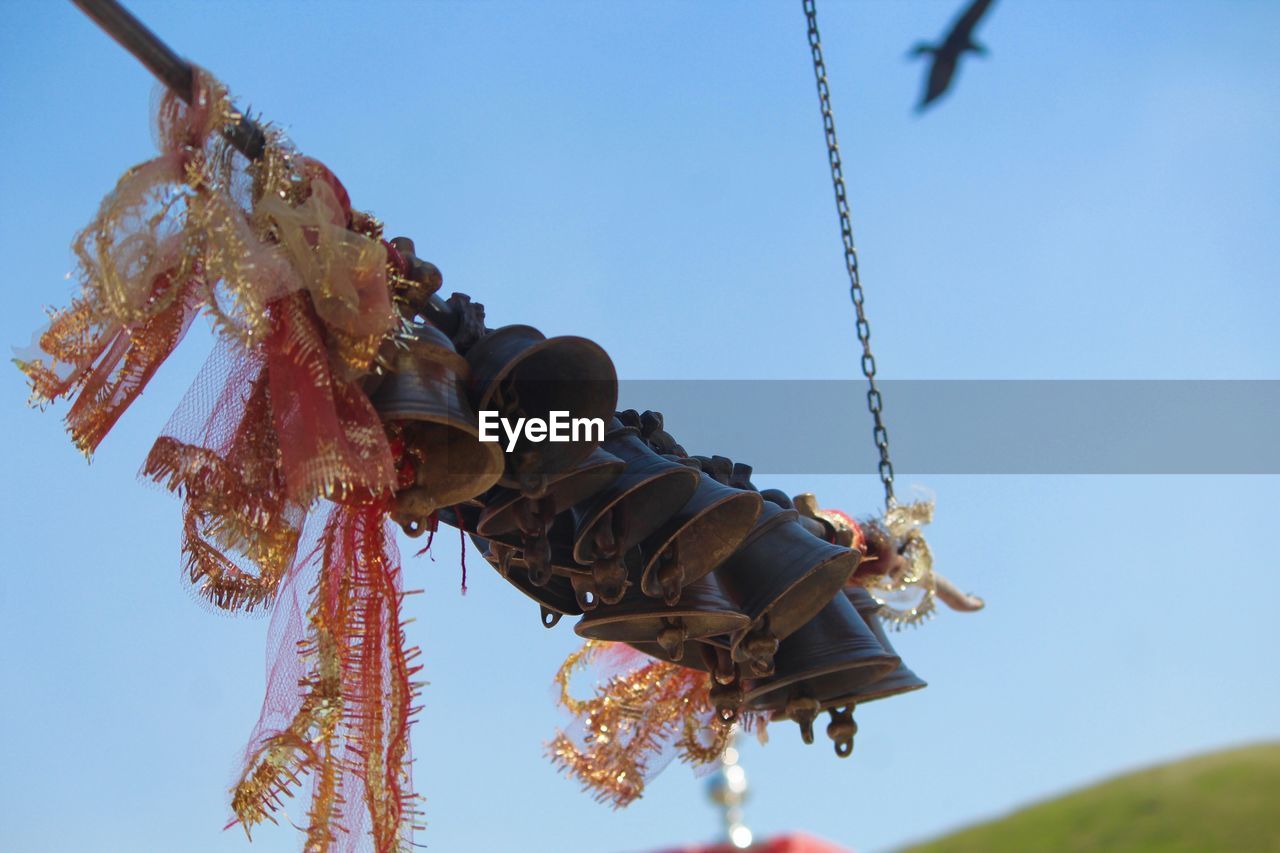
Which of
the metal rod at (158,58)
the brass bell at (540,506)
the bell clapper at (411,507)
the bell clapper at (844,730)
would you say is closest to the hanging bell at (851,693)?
the bell clapper at (844,730)

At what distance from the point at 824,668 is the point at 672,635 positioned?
274 mm

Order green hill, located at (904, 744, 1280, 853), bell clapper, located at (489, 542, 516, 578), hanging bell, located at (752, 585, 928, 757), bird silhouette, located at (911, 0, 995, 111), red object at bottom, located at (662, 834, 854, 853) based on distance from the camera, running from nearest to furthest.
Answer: bird silhouette, located at (911, 0, 995, 111) < bell clapper, located at (489, 542, 516, 578) < hanging bell, located at (752, 585, 928, 757) < red object at bottom, located at (662, 834, 854, 853) < green hill, located at (904, 744, 1280, 853)

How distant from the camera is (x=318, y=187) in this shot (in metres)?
1.40

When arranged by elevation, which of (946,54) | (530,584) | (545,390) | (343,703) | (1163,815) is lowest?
(343,703)

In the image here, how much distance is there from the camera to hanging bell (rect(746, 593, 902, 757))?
75.0 inches

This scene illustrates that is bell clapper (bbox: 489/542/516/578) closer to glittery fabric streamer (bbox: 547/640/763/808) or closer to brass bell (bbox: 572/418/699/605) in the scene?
brass bell (bbox: 572/418/699/605)

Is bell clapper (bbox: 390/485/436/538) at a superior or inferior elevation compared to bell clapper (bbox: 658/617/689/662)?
superior

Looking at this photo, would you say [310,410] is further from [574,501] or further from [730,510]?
[730,510]

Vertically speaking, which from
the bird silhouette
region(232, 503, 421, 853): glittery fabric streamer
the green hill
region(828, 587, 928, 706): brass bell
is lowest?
region(232, 503, 421, 853): glittery fabric streamer

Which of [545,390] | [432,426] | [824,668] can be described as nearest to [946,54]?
[545,390]

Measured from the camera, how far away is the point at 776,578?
5.93 feet

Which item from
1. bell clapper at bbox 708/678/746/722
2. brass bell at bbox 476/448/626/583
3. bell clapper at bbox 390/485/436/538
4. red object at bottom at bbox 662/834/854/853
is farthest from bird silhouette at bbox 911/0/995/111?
red object at bottom at bbox 662/834/854/853

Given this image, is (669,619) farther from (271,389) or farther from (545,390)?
(271,389)

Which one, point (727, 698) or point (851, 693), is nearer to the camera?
point (727, 698)
